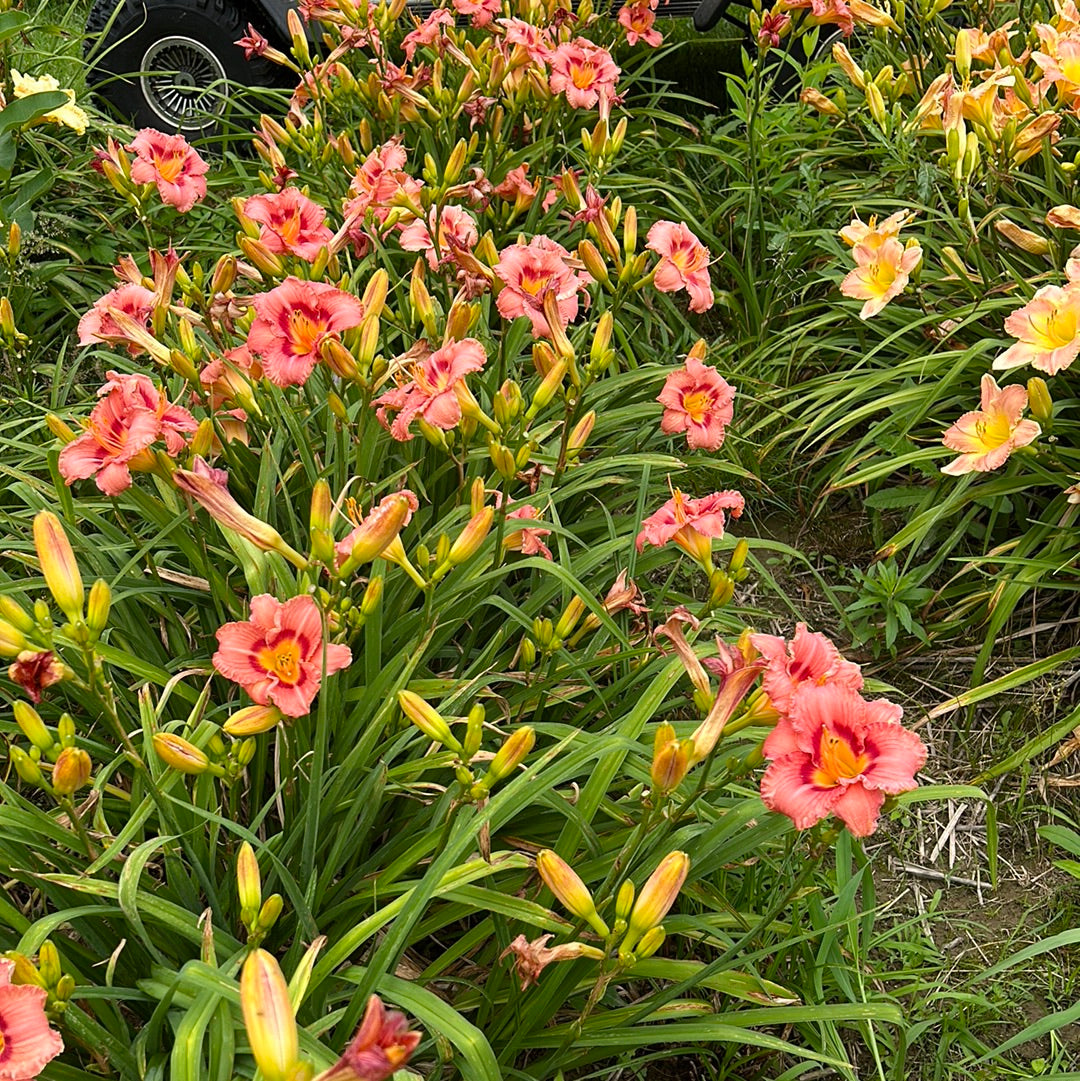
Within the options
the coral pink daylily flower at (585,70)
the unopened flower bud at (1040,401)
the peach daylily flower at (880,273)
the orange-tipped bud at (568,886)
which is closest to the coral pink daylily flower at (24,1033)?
the orange-tipped bud at (568,886)

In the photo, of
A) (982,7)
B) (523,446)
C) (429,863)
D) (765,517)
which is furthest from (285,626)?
(982,7)

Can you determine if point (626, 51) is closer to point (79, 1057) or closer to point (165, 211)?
point (165, 211)

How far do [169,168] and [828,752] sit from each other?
184 cm

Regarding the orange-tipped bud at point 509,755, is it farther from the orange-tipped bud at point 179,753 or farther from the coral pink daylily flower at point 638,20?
the coral pink daylily flower at point 638,20

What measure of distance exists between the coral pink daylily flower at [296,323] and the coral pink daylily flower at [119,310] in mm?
298

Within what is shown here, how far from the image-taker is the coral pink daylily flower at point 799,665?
4.40ft

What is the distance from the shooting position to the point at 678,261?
217cm

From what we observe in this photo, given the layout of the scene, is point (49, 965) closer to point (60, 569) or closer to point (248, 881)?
point (248, 881)

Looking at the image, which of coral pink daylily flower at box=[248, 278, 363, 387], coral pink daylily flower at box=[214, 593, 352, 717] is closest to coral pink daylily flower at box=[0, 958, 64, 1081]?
coral pink daylily flower at box=[214, 593, 352, 717]

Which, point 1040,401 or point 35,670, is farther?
point 1040,401

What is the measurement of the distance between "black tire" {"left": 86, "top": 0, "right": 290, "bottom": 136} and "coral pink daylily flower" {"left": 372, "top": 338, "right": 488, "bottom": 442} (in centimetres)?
243

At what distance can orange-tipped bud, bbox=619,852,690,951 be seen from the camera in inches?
47.4

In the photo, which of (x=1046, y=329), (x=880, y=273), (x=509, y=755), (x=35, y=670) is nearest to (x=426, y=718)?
(x=509, y=755)

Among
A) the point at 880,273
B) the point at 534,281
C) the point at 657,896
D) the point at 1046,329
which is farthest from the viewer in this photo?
the point at 880,273
